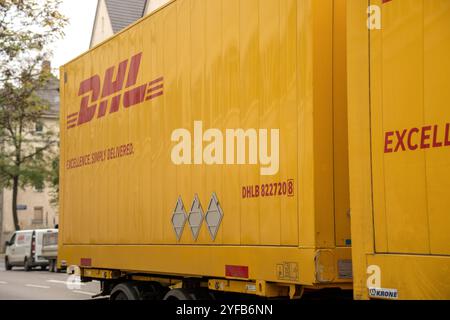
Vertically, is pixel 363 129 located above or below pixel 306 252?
above

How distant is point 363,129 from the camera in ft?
15.6

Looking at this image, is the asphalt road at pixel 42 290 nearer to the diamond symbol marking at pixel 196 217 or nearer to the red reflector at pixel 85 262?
the red reflector at pixel 85 262

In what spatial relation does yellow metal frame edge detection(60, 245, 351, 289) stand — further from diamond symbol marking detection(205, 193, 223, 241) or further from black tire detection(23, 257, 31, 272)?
black tire detection(23, 257, 31, 272)

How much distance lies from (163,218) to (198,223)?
28.2 inches

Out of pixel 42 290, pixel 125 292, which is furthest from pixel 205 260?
pixel 42 290

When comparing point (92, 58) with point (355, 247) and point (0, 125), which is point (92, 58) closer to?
point (355, 247)

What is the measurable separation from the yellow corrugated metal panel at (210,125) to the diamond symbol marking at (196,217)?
2.4 inches

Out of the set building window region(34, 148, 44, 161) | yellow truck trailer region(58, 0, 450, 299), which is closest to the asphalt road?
yellow truck trailer region(58, 0, 450, 299)

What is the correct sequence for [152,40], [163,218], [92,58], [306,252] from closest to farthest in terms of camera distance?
1. [306,252]
2. [163,218]
3. [152,40]
4. [92,58]

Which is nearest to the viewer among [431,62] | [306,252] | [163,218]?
[431,62]

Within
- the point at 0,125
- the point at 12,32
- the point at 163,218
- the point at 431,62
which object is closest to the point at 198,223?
the point at 163,218

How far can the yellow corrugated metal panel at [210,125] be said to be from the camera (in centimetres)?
548

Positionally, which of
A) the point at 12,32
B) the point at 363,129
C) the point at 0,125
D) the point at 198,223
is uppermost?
the point at 12,32

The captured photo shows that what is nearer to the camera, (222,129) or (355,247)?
(355,247)
